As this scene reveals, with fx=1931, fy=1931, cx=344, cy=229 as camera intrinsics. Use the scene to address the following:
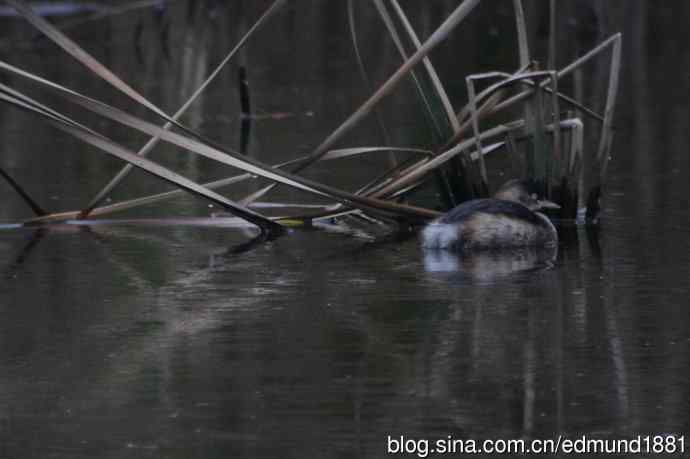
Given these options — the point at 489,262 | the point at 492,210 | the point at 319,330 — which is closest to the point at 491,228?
the point at 492,210

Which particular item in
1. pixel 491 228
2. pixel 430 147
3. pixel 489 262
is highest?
Result: pixel 430 147

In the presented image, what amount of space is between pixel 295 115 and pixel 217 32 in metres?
12.2

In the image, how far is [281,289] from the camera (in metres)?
8.27

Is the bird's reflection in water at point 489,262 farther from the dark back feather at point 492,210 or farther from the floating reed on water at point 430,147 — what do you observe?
the floating reed on water at point 430,147

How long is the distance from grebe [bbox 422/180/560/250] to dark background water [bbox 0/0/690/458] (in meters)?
0.15

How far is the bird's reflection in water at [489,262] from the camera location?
8.67 metres

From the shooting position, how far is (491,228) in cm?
930

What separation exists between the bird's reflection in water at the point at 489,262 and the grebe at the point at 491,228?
4 cm

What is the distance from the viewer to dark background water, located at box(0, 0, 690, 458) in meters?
5.75

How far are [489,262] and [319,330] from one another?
6.32 ft

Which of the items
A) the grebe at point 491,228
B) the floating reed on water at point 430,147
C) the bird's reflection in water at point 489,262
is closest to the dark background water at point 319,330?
the bird's reflection in water at point 489,262

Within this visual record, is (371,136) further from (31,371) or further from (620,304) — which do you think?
(31,371)

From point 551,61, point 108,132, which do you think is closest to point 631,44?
point 108,132

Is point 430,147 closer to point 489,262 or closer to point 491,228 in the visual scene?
point 491,228
